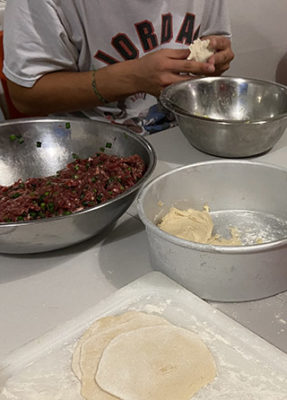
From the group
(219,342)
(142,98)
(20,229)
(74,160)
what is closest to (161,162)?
(74,160)

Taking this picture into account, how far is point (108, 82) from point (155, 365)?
1.41m

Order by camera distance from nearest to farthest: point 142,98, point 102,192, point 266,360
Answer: point 266,360
point 102,192
point 142,98

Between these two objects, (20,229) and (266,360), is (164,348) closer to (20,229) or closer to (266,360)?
(266,360)

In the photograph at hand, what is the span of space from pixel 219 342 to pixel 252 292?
0.18 m

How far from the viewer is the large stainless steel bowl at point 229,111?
1.75 meters

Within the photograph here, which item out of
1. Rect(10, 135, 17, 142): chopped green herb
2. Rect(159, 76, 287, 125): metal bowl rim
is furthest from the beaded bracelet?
Rect(10, 135, 17, 142): chopped green herb

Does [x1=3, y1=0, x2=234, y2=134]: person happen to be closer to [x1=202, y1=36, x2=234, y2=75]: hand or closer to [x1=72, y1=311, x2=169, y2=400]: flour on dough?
[x1=202, y1=36, x2=234, y2=75]: hand

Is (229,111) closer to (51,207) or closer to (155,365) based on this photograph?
(51,207)

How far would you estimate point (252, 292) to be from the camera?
1116mm

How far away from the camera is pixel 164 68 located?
1923 mm

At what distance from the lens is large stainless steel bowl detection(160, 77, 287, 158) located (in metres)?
1.75

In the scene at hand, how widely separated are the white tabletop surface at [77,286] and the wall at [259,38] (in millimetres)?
3033

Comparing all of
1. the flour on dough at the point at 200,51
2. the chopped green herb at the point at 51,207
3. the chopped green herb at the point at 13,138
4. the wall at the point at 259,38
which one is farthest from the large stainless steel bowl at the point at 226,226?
the wall at the point at 259,38

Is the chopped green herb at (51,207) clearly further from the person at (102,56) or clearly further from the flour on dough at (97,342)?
the person at (102,56)
